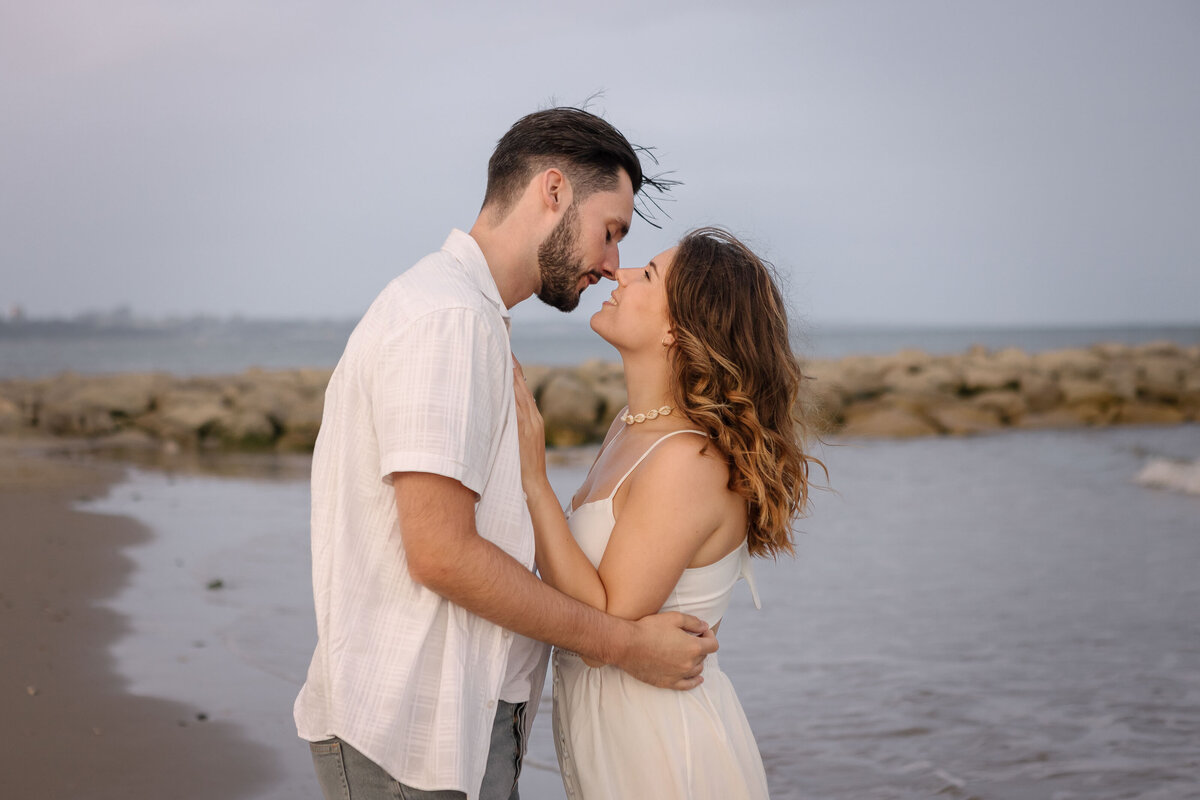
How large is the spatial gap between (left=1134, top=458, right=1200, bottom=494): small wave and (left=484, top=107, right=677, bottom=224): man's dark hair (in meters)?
11.7

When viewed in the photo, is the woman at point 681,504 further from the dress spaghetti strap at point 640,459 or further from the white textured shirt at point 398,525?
the white textured shirt at point 398,525

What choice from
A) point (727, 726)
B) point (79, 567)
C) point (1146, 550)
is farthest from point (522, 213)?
point (1146, 550)

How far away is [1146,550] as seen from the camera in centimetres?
873

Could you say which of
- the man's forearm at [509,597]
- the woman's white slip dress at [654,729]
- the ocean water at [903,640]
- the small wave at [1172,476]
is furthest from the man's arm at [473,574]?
the small wave at [1172,476]

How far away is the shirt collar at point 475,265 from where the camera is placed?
6.86ft

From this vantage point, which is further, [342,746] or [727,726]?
[727,726]

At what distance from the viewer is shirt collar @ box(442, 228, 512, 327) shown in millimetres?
2090

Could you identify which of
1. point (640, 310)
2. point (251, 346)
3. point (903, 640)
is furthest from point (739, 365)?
point (251, 346)

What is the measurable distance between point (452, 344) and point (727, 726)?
4.12ft

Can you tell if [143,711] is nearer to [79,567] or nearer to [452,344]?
[79,567]

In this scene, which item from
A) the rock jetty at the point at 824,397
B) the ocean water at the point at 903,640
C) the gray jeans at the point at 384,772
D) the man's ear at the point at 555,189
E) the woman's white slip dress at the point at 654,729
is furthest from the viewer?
the rock jetty at the point at 824,397

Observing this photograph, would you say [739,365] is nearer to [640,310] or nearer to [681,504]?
[640,310]

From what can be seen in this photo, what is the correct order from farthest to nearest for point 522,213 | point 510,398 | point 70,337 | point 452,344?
point 70,337 < point 522,213 < point 510,398 < point 452,344

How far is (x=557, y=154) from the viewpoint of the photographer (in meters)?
2.32
